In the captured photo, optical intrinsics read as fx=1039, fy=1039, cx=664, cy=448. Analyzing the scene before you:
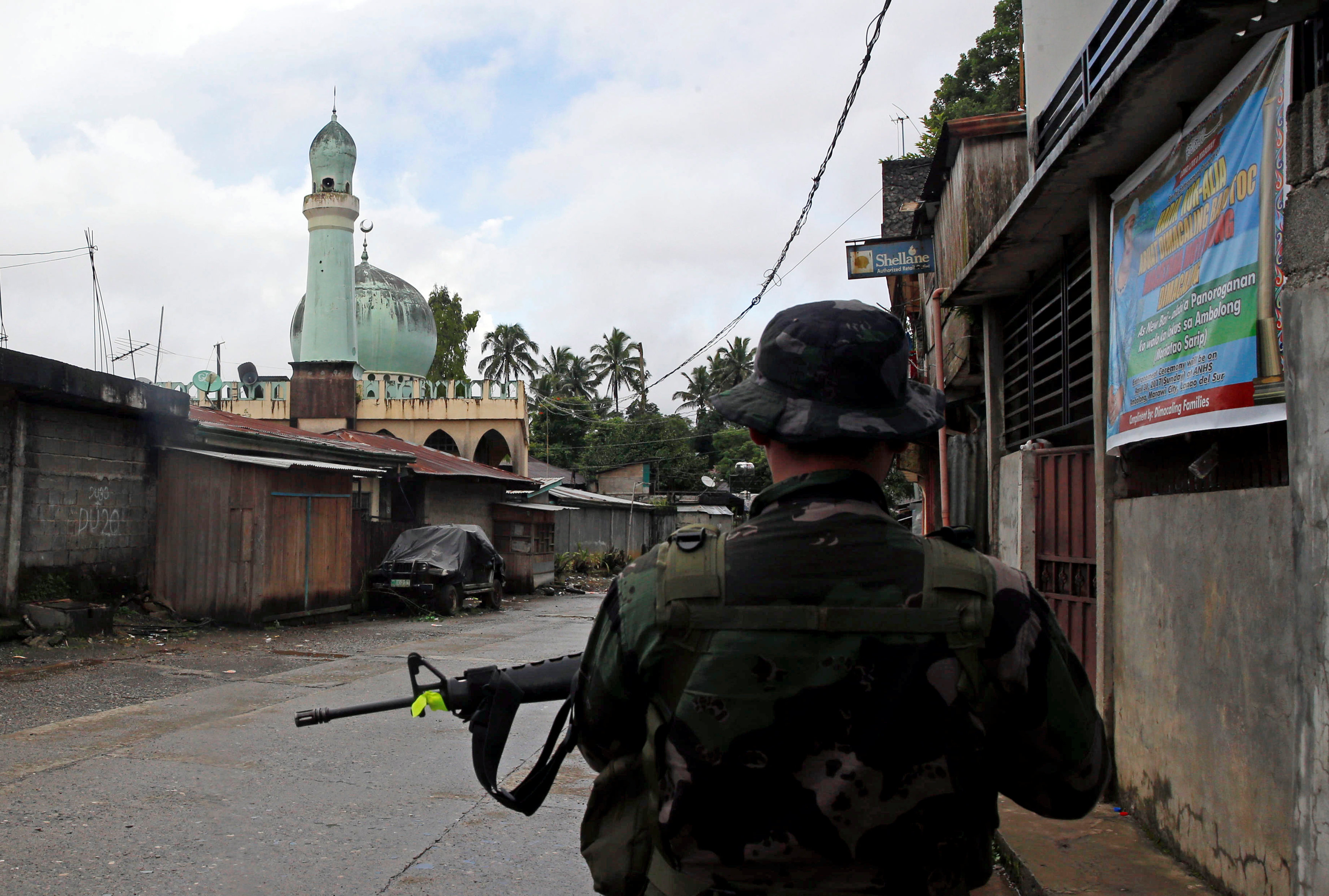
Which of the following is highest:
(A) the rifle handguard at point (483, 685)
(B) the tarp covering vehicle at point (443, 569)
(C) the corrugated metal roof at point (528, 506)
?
(C) the corrugated metal roof at point (528, 506)

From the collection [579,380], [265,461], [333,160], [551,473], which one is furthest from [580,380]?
[265,461]

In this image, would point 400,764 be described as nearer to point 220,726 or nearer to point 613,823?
point 220,726

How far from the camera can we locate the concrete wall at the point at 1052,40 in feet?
28.0

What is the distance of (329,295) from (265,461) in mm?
16038

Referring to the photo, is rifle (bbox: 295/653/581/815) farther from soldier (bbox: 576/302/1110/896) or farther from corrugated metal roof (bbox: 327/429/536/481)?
corrugated metal roof (bbox: 327/429/536/481)

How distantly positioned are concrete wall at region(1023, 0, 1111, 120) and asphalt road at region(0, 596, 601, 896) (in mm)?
6570

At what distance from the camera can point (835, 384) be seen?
5.83ft

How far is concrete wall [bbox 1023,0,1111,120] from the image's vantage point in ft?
28.0

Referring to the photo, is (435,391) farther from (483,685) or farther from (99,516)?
(483,685)

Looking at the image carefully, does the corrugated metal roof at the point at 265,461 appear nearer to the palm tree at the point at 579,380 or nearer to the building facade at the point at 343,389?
the building facade at the point at 343,389

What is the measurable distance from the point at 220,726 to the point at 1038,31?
27.7 ft

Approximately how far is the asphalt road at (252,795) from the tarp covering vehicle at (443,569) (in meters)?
6.85

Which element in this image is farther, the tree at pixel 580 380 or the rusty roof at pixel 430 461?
the tree at pixel 580 380

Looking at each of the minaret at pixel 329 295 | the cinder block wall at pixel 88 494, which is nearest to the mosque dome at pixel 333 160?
the minaret at pixel 329 295
